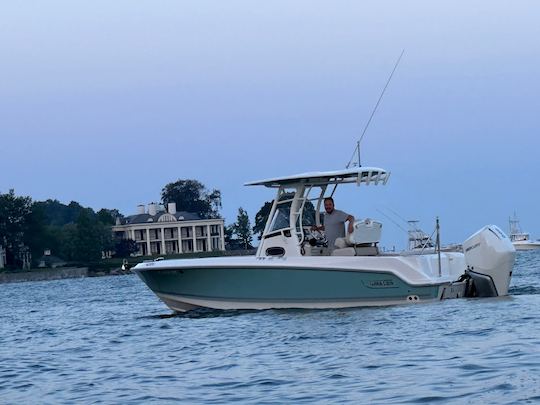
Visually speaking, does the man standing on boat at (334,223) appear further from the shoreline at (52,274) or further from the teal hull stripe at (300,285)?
the shoreline at (52,274)

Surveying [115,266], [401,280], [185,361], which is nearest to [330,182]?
[401,280]

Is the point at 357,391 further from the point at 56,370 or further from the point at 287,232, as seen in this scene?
the point at 287,232

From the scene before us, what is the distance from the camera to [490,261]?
21266 millimetres

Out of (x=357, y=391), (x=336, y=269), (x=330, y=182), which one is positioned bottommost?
(x=357, y=391)

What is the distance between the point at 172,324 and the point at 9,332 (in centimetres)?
566

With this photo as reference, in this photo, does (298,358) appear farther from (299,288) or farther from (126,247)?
(126,247)

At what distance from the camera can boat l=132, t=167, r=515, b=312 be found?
20.8 metres

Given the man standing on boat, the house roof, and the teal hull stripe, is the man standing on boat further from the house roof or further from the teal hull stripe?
the house roof

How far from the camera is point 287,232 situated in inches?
862

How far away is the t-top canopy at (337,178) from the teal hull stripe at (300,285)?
6.56 feet

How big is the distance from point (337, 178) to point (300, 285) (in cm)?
253

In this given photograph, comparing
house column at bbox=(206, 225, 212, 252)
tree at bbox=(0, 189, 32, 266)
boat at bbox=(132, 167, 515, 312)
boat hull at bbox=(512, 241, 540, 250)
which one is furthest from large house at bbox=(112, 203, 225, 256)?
boat at bbox=(132, 167, 515, 312)

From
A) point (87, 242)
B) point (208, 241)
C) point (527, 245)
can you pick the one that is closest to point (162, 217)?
point (208, 241)

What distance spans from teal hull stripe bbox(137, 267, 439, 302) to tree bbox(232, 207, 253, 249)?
163924mm
